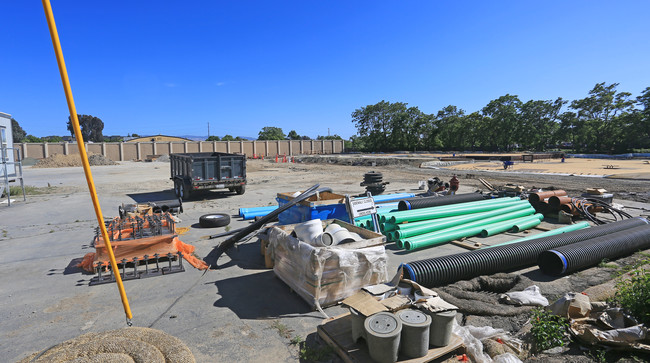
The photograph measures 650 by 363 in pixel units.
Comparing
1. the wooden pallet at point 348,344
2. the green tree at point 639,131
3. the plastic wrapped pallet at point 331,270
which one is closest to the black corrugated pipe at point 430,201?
the plastic wrapped pallet at point 331,270

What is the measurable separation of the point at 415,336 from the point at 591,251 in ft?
15.6

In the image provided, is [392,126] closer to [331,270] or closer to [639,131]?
[639,131]

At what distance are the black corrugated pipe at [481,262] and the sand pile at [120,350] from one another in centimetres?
336

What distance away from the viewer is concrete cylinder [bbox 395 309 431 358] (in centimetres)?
313

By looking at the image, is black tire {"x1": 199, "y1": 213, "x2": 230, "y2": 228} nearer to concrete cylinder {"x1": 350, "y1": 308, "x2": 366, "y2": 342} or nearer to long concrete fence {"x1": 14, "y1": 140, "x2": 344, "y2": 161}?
concrete cylinder {"x1": 350, "y1": 308, "x2": 366, "y2": 342}

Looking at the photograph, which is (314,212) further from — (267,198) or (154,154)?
(154,154)

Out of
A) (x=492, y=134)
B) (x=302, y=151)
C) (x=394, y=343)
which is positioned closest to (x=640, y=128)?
(x=492, y=134)

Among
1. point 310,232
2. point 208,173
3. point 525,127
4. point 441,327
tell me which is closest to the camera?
point 441,327

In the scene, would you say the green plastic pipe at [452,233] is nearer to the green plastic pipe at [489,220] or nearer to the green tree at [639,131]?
the green plastic pipe at [489,220]

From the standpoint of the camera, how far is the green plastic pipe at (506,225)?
8086mm

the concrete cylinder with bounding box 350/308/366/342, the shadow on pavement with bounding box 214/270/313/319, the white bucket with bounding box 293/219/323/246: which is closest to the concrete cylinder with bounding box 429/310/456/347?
the concrete cylinder with bounding box 350/308/366/342

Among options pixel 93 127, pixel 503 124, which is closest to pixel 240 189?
pixel 503 124

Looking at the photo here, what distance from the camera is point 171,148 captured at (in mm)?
59312

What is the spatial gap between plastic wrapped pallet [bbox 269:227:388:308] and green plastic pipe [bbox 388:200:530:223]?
10.4 feet
